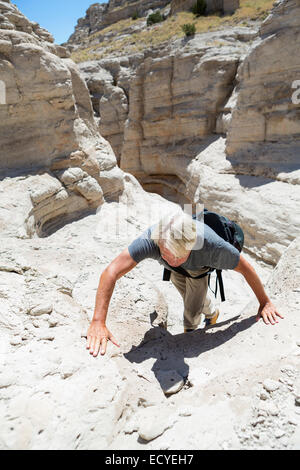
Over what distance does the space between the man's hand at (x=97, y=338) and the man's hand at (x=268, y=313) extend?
1320 mm

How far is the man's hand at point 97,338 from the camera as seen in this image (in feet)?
7.06

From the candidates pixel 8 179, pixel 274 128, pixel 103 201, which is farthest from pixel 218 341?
pixel 274 128

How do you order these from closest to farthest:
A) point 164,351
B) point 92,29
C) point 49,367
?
point 49,367
point 164,351
point 92,29

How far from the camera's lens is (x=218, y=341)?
2.62m

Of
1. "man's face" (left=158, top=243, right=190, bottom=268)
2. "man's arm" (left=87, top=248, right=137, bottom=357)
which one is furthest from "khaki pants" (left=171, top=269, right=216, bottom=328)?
"man's arm" (left=87, top=248, right=137, bottom=357)

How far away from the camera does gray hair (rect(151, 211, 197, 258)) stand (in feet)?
7.34

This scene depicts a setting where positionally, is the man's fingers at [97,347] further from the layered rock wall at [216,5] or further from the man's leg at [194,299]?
the layered rock wall at [216,5]

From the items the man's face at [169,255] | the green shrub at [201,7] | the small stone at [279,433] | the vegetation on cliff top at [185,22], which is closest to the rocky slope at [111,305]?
the small stone at [279,433]

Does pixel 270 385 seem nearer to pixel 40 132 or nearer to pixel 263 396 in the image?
pixel 263 396

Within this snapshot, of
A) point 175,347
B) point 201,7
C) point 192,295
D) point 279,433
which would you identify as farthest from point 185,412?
point 201,7

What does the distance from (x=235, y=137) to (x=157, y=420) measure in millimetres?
9989

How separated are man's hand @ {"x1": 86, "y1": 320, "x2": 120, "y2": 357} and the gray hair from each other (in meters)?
0.86

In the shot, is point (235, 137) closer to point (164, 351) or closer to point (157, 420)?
point (164, 351)

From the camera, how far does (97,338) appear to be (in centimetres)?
224
